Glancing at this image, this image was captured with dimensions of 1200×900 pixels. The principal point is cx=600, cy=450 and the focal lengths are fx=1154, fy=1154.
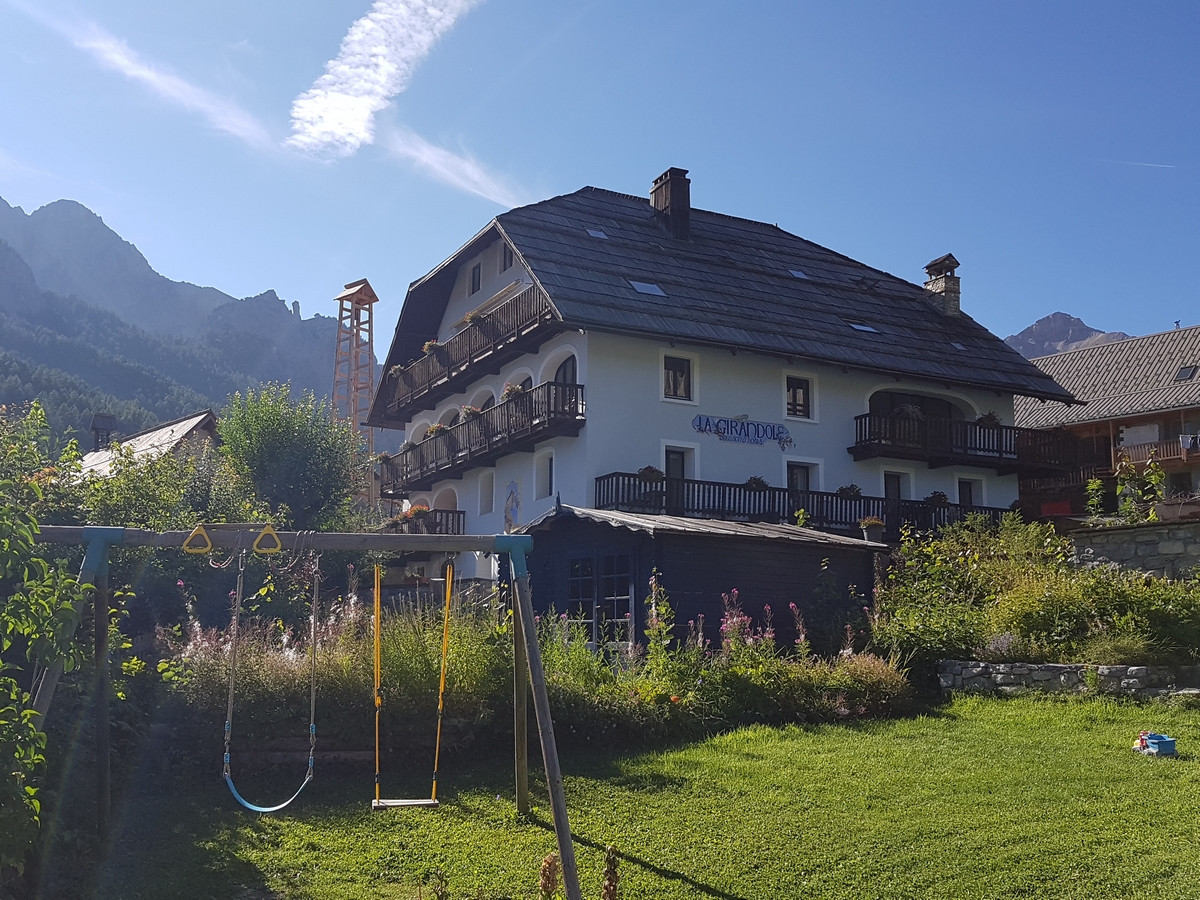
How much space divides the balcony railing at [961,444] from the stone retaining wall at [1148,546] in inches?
465

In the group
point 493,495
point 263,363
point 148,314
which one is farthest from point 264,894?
point 148,314

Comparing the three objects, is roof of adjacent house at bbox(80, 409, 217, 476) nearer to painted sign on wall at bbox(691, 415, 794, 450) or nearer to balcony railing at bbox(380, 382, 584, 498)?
balcony railing at bbox(380, 382, 584, 498)

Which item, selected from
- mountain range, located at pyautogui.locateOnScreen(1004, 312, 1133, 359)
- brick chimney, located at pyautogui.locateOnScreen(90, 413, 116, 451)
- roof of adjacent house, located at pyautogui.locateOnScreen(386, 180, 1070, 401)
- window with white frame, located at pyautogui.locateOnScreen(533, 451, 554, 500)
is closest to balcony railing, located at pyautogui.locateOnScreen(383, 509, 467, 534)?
window with white frame, located at pyautogui.locateOnScreen(533, 451, 554, 500)

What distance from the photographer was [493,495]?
3053 centimetres

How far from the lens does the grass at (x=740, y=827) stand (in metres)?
6.95

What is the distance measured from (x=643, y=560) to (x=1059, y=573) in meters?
5.73

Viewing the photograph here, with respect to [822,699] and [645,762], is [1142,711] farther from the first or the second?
[645,762]

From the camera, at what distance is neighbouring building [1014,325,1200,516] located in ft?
132

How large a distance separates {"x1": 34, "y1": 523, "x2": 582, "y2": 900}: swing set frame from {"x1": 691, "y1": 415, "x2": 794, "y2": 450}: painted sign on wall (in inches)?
705

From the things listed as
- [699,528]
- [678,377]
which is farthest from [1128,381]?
[699,528]

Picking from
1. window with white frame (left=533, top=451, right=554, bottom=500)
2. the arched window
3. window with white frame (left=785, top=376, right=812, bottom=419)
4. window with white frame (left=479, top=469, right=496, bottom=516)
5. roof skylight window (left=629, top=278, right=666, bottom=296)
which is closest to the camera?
the arched window

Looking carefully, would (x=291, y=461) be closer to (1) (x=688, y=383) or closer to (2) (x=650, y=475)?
(1) (x=688, y=383)

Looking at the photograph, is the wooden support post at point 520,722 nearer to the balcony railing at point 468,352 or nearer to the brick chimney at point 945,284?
the balcony railing at point 468,352

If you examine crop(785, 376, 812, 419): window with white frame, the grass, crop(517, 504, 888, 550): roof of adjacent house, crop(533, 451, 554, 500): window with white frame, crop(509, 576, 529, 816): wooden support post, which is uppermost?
crop(785, 376, 812, 419): window with white frame
